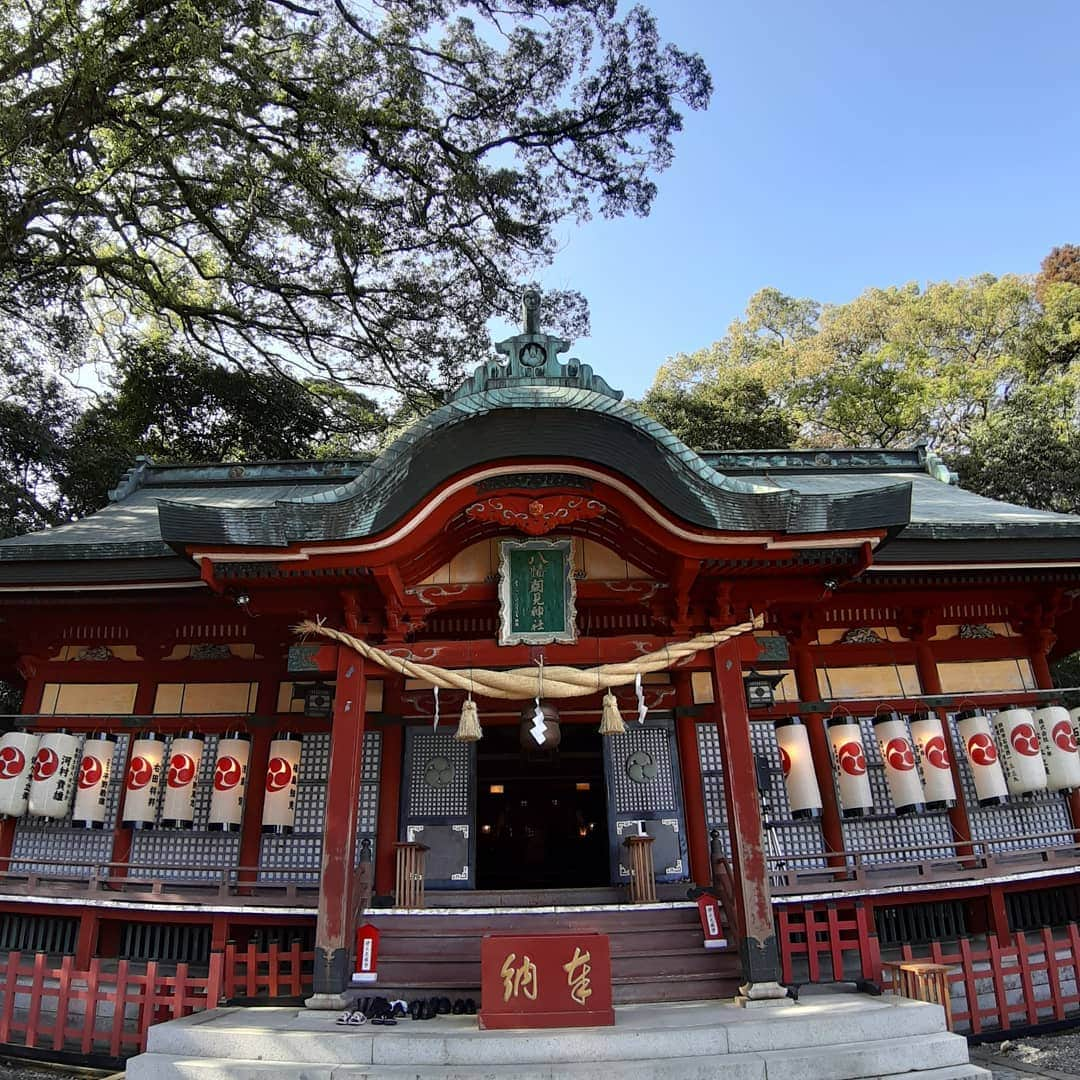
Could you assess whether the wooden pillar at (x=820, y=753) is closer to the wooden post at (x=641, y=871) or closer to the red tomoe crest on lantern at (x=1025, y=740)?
the wooden post at (x=641, y=871)

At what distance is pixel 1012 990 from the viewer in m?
7.52

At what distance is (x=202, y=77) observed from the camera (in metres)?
12.3

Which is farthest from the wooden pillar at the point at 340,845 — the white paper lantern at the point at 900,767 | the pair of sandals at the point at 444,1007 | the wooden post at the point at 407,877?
the white paper lantern at the point at 900,767

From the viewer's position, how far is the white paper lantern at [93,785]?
8898mm

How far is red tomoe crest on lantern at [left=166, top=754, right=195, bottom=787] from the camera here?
28.7 ft

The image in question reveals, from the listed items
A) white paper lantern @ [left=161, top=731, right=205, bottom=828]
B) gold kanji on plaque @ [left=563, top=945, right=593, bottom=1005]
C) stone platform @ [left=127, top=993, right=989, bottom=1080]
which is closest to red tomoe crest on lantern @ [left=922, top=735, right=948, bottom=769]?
stone platform @ [left=127, top=993, right=989, bottom=1080]

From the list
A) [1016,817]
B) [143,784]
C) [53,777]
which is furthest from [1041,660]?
[53,777]

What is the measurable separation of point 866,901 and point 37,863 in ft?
30.3

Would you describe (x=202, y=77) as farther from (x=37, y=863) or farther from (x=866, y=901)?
(x=866, y=901)

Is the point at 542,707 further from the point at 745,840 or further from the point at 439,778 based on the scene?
the point at 745,840

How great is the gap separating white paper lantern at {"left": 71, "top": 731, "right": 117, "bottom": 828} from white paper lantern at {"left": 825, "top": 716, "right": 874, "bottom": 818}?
870 centimetres

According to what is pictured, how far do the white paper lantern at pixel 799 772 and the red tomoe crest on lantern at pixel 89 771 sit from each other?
8106mm

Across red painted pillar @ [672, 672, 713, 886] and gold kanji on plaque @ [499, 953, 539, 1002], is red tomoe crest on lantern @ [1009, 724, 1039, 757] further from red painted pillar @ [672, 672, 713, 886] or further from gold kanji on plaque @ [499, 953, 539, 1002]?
gold kanji on plaque @ [499, 953, 539, 1002]

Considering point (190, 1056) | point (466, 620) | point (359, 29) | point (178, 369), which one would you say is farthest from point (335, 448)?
point (190, 1056)
